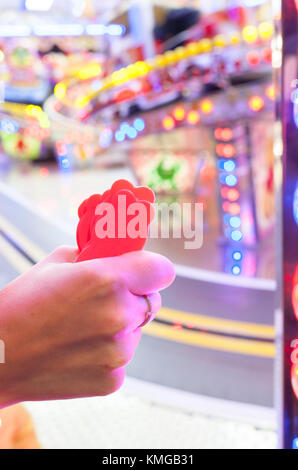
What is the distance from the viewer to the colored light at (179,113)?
202 centimetres

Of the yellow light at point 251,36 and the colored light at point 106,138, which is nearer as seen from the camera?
the yellow light at point 251,36

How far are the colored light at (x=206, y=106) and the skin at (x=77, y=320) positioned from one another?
153 centimetres

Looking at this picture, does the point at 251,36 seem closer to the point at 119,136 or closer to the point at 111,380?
the point at 119,136

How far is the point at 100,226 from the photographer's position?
57 centimetres

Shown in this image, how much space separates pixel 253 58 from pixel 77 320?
60.9 inches

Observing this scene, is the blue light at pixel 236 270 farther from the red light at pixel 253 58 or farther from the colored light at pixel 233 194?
the red light at pixel 253 58

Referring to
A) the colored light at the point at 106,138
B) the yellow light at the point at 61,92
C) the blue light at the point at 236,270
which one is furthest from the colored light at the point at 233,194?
the yellow light at the point at 61,92

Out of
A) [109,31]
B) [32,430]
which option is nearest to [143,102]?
[109,31]

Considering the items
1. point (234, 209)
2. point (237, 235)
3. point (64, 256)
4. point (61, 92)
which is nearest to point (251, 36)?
point (234, 209)

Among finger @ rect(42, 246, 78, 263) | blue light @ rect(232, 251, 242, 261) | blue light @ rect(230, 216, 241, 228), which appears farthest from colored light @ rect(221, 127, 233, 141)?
finger @ rect(42, 246, 78, 263)

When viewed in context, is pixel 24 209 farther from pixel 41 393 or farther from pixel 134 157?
pixel 41 393

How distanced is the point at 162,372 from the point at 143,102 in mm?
1065

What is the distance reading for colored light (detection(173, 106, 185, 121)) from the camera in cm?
202

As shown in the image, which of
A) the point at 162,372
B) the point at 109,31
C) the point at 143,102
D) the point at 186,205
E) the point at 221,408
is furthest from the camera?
the point at 186,205
